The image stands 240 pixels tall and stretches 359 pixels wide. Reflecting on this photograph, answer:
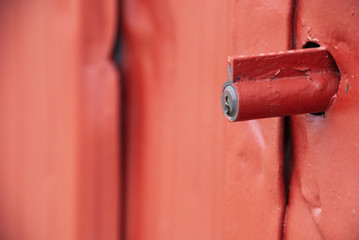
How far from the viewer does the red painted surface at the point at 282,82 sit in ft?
0.97

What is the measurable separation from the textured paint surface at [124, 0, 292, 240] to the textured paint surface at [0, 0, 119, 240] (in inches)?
1.2

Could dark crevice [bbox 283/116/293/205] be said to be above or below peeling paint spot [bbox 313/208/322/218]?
above

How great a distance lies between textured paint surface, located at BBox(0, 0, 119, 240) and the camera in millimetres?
707

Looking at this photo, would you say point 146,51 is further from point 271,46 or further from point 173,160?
point 271,46

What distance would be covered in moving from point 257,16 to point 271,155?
0.11 metres

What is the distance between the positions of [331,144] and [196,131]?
24cm

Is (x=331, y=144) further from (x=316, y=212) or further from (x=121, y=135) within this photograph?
(x=121, y=135)

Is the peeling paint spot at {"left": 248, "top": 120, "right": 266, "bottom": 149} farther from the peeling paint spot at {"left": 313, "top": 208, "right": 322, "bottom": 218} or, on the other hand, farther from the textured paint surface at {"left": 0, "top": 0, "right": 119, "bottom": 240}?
the textured paint surface at {"left": 0, "top": 0, "right": 119, "bottom": 240}

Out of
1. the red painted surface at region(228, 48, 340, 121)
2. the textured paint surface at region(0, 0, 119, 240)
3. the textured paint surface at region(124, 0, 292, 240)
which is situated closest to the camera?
the red painted surface at region(228, 48, 340, 121)

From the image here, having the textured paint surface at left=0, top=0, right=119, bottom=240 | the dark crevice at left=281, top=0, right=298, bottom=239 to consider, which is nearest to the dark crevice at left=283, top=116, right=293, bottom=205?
the dark crevice at left=281, top=0, right=298, bottom=239

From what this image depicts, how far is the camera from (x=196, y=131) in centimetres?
56

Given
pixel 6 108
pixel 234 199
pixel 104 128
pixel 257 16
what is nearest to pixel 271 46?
pixel 257 16

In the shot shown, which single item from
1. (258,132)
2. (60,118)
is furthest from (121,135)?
(258,132)

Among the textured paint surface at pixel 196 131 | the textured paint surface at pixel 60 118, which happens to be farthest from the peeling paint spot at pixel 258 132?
the textured paint surface at pixel 60 118
